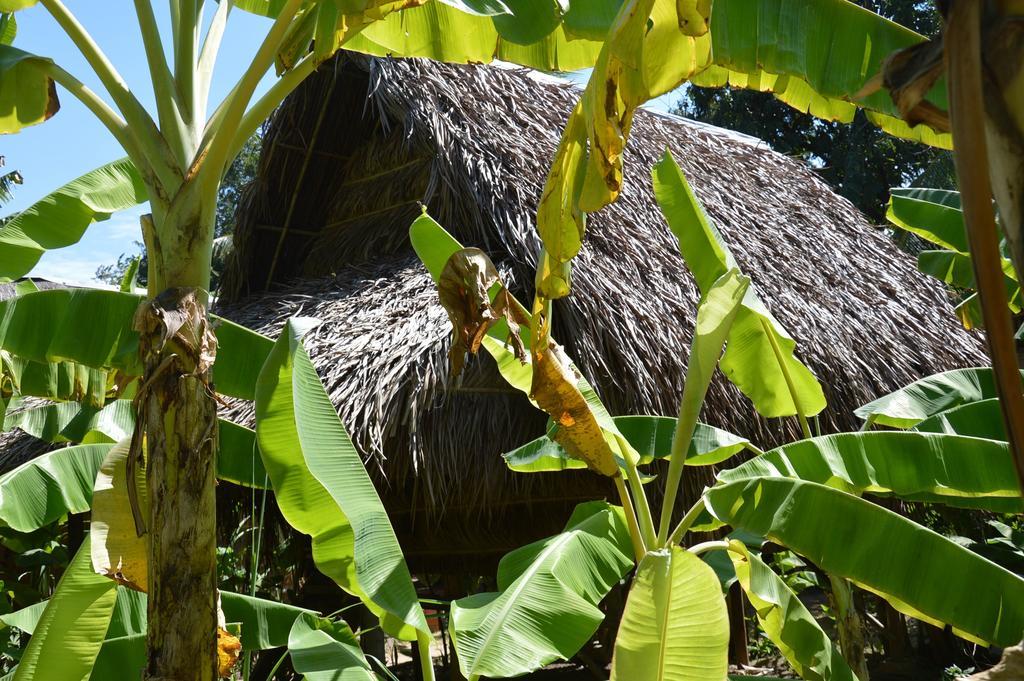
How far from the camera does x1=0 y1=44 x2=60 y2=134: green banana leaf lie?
2.51 meters

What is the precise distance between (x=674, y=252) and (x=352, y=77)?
2.91 metres

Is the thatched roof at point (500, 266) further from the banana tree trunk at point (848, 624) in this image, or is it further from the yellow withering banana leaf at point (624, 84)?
the yellow withering banana leaf at point (624, 84)

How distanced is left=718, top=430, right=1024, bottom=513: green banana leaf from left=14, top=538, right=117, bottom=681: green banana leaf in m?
1.80

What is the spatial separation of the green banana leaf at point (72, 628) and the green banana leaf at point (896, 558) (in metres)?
1.78

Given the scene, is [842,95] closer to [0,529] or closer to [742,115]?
[0,529]

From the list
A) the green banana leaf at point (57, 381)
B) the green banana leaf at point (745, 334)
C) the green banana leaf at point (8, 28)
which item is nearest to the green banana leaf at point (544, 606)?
Result: the green banana leaf at point (745, 334)

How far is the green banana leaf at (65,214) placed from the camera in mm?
3297

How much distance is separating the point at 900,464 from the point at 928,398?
44.3 inches

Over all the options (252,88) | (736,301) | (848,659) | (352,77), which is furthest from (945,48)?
(352,77)

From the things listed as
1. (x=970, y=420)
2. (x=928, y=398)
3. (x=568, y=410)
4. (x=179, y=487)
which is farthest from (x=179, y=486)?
(x=928, y=398)

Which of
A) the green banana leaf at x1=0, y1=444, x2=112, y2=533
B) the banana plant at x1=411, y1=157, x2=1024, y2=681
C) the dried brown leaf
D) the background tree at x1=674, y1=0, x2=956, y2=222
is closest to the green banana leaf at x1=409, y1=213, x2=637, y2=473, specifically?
the banana plant at x1=411, y1=157, x2=1024, y2=681

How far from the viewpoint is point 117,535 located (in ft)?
7.16

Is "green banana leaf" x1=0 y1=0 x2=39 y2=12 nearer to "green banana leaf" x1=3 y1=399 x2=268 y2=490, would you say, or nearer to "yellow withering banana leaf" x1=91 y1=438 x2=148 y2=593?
"green banana leaf" x1=3 y1=399 x2=268 y2=490

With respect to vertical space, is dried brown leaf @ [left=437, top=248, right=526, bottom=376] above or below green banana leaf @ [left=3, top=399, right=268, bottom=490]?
above
